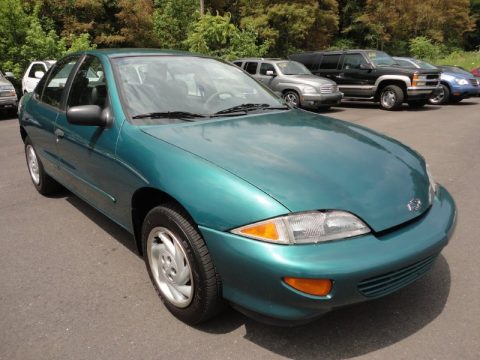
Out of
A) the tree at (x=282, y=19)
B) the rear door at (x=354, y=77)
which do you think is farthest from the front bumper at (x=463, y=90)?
the tree at (x=282, y=19)

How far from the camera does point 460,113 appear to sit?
12.9 meters

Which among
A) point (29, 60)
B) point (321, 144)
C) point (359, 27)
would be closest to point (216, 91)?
point (321, 144)

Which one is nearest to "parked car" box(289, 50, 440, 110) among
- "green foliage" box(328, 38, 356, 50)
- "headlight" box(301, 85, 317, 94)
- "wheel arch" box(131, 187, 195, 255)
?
"headlight" box(301, 85, 317, 94)

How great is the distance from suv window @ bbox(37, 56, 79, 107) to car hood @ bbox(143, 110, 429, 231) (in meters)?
1.70

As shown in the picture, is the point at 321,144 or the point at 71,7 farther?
the point at 71,7

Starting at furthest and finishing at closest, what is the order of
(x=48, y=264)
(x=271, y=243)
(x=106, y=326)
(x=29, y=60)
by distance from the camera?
(x=29, y=60), (x=48, y=264), (x=106, y=326), (x=271, y=243)

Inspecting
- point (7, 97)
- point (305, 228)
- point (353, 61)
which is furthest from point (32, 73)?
point (305, 228)

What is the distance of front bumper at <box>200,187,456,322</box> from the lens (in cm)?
201

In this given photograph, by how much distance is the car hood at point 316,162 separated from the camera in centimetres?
222

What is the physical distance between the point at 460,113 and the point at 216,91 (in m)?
11.6

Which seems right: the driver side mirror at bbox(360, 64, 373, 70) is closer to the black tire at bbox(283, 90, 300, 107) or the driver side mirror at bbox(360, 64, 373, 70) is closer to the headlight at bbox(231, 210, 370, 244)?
the black tire at bbox(283, 90, 300, 107)

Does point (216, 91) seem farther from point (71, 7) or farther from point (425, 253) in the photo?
point (71, 7)

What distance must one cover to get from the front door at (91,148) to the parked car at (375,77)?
11750 millimetres

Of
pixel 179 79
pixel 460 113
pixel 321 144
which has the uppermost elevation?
pixel 179 79
